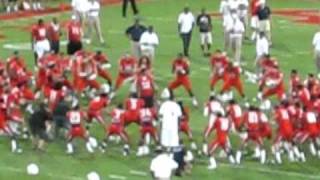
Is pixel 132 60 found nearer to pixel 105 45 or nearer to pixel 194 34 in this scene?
pixel 105 45

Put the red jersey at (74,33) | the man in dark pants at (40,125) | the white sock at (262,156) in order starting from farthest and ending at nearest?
the red jersey at (74,33) < the man in dark pants at (40,125) < the white sock at (262,156)

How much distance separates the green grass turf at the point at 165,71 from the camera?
2394 cm

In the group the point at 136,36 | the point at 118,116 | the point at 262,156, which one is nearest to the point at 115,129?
the point at 118,116

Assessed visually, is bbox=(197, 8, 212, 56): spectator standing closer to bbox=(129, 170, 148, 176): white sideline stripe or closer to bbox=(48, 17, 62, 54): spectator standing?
bbox=(48, 17, 62, 54): spectator standing

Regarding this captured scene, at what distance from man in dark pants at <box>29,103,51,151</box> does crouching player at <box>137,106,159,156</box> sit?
2027 mm

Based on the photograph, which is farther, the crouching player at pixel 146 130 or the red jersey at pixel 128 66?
the red jersey at pixel 128 66

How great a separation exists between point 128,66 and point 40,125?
450cm

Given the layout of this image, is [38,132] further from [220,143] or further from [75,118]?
[220,143]

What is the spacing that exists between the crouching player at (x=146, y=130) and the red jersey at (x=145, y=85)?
5.71 feet

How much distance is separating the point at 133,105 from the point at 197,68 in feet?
27.3

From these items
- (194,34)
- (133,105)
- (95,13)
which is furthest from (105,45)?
(133,105)

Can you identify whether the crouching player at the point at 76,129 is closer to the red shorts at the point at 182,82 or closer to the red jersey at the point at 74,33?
the red shorts at the point at 182,82

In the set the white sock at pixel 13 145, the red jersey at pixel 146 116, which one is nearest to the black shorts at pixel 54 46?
the white sock at pixel 13 145

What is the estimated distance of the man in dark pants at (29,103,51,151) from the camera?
2519 centimetres
